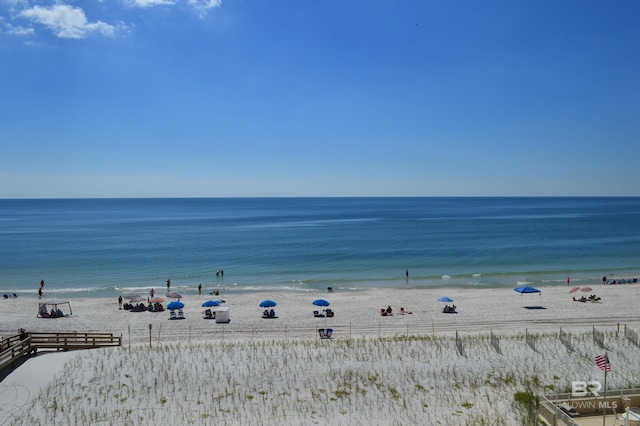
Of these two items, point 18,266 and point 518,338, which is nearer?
point 518,338

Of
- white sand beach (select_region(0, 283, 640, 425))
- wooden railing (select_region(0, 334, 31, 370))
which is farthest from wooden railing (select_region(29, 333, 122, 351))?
white sand beach (select_region(0, 283, 640, 425))

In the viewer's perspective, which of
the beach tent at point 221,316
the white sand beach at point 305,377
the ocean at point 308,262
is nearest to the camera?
the white sand beach at point 305,377

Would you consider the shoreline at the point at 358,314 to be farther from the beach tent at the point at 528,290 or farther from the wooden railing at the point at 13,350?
the wooden railing at the point at 13,350

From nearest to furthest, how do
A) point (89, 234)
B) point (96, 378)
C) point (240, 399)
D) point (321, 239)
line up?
1. point (240, 399)
2. point (96, 378)
3. point (321, 239)
4. point (89, 234)

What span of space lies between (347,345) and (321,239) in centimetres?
6418

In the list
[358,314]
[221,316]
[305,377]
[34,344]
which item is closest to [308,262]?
[358,314]

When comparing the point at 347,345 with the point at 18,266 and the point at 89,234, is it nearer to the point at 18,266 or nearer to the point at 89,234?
the point at 18,266

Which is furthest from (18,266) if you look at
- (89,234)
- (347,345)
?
(347,345)

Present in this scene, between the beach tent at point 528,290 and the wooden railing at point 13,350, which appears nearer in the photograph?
the wooden railing at point 13,350

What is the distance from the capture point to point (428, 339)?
22.0 metres

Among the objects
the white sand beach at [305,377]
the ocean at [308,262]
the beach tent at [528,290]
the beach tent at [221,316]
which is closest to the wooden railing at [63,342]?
the white sand beach at [305,377]

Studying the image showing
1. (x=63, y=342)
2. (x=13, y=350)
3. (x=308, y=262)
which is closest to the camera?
(x=13, y=350)

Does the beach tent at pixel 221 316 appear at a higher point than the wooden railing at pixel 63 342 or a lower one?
lower

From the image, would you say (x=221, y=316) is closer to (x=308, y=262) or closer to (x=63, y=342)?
(x=63, y=342)
